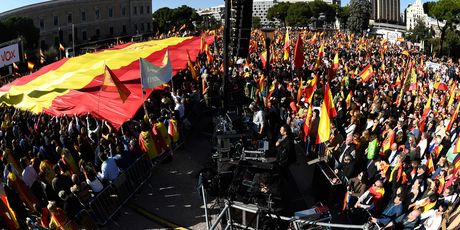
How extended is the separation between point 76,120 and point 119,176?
4488 millimetres

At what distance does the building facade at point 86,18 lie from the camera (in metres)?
68.2

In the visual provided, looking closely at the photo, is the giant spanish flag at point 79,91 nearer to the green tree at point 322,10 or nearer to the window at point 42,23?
the window at point 42,23

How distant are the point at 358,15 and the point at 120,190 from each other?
103 m

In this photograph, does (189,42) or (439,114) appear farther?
(189,42)

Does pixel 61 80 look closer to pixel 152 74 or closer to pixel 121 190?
pixel 152 74

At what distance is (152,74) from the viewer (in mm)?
13836

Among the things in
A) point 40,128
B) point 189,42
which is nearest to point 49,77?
point 40,128

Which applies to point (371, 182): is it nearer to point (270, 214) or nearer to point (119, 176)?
point (270, 214)

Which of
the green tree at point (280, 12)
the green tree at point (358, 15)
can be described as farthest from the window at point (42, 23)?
the green tree at point (358, 15)

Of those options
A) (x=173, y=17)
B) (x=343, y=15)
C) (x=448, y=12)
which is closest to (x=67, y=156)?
(x=448, y=12)

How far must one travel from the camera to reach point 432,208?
8258 mm

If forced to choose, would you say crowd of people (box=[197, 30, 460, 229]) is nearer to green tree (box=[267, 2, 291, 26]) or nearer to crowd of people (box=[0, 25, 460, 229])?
crowd of people (box=[0, 25, 460, 229])

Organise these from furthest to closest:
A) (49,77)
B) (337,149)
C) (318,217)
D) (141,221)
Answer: (49,77) → (337,149) → (141,221) → (318,217)

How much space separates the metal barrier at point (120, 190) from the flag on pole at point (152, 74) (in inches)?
110
